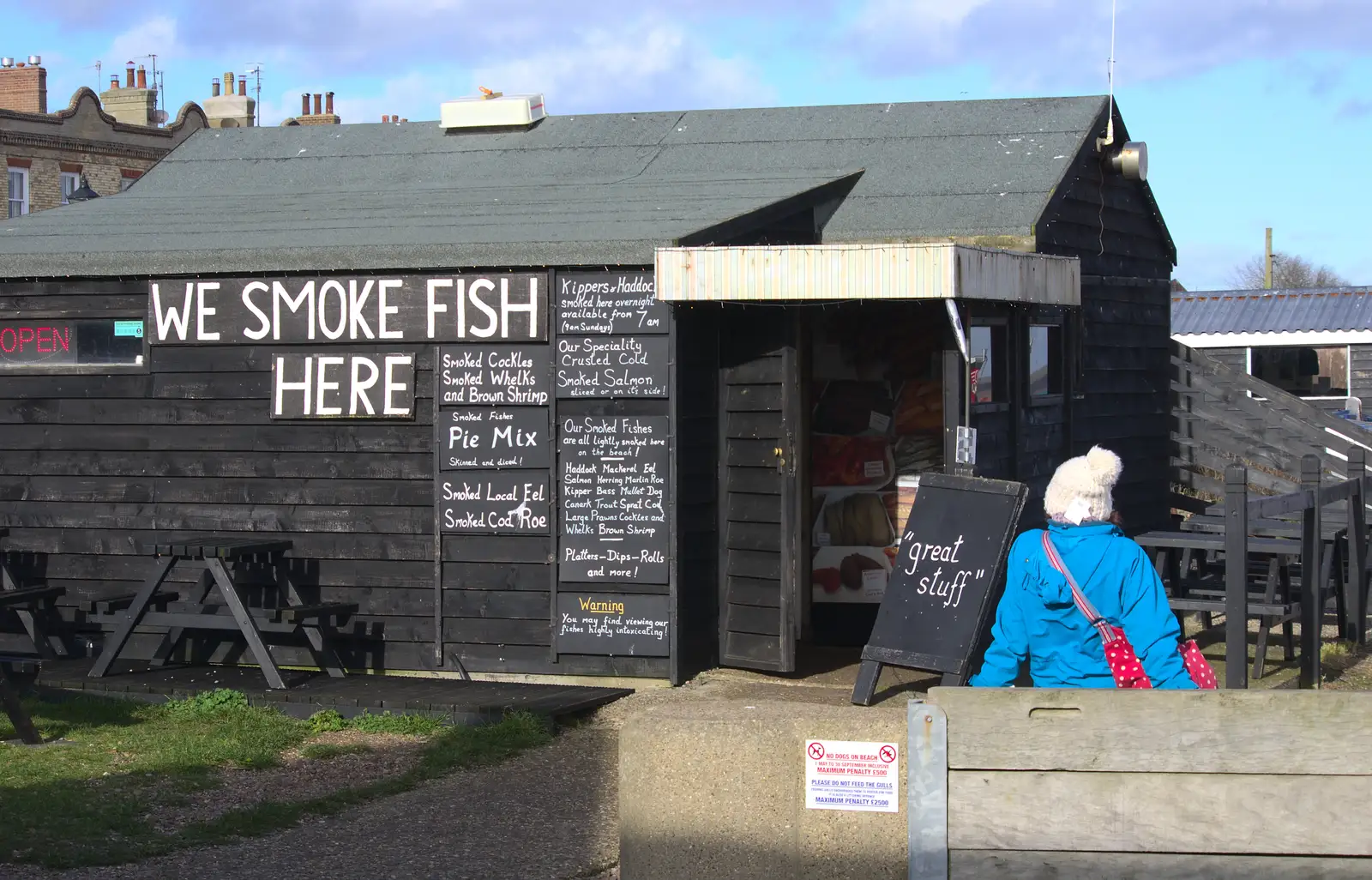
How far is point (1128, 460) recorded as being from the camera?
1321 centimetres

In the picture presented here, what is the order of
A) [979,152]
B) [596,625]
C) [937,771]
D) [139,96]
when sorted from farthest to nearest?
[139,96]
[979,152]
[596,625]
[937,771]

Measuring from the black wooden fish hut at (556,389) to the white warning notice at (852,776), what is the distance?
389 cm

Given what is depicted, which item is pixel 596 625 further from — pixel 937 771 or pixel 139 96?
pixel 139 96

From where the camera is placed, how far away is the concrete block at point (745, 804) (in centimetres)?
484

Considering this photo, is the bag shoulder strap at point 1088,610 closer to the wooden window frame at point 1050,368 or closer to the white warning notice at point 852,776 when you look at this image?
the white warning notice at point 852,776

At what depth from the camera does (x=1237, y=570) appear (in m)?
8.27

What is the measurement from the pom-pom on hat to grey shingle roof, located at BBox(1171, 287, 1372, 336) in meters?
23.9

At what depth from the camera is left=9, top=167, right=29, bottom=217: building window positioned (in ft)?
130

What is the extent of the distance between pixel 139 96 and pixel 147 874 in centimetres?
4466

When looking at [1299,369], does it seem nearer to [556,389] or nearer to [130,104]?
[556,389]

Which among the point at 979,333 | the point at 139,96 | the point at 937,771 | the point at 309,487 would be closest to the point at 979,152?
the point at 979,333

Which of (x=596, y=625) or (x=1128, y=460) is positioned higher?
(x=1128, y=460)

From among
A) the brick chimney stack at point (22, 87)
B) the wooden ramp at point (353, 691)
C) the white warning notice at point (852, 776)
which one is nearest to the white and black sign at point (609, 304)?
the wooden ramp at point (353, 691)

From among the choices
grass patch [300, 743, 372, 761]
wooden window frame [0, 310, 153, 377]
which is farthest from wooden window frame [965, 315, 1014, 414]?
wooden window frame [0, 310, 153, 377]
